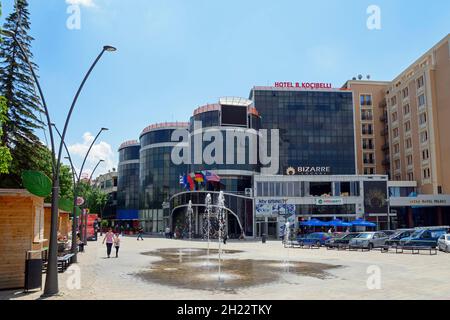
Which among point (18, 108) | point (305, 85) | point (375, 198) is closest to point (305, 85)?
point (305, 85)

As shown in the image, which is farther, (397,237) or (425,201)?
(425,201)

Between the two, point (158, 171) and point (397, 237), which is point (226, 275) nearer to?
point (397, 237)

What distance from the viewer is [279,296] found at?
12258 mm

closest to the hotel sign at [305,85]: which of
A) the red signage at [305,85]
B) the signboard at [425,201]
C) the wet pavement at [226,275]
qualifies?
the red signage at [305,85]

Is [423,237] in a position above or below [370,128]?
below

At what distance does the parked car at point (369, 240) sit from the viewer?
34.3 meters

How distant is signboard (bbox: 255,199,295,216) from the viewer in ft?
202

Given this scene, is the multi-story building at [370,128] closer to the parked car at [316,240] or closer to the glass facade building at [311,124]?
the glass facade building at [311,124]

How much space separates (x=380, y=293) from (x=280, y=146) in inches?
2814

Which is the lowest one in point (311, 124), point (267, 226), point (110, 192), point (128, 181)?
point (267, 226)

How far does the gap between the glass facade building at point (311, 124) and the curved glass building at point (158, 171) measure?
20408mm

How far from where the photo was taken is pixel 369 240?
34594 millimetres

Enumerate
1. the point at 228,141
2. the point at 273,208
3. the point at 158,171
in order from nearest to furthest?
the point at 273,208, the point at 228,141, the point at 158,171

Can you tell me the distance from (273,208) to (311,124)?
2982 cm
